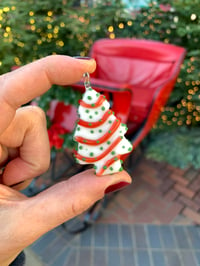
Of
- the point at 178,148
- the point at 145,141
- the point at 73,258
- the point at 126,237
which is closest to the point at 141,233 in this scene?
the point at 126,237

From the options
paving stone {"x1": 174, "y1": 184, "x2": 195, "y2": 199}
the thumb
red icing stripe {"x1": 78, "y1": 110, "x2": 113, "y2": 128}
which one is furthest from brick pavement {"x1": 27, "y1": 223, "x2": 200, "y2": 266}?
red icing stripe {"x1": 78, "y1": 110, "x2": 113, "y2": 128}

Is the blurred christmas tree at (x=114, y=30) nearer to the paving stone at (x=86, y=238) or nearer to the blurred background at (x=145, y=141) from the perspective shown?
the blurred background at (x=145, y=141)

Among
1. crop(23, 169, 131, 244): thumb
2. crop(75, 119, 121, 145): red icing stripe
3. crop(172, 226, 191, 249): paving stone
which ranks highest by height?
crop(75, 119, 121, 145): red icing stripe

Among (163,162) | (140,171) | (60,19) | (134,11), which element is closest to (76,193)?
(140,171)

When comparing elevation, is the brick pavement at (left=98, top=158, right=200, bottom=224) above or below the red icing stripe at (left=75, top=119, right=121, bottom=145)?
below

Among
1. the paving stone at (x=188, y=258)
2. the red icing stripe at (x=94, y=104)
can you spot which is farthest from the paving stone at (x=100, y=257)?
the red icing stripe at (x=94, y=104)

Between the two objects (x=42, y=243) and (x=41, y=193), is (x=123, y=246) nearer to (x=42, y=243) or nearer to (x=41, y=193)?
(x=42, y=243)

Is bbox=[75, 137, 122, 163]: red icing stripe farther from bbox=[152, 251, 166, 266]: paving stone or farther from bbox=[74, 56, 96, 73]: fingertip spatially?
bbox=[152, 251, 166, 266]: paving stone
